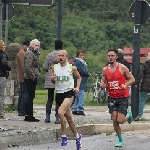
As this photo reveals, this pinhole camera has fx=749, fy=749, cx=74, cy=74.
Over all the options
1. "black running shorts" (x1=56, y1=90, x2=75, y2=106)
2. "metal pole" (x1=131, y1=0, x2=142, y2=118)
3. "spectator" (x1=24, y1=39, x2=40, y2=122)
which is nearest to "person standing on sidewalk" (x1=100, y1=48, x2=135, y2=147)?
"black running shorts" (x1=56, y1=90, x2=75, y2=106)

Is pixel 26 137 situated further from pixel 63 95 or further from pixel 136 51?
pixel 136 51

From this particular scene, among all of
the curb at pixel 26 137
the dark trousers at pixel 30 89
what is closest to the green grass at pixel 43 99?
the dark trousers at pixel 30 89

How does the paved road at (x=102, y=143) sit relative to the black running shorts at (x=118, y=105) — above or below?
below

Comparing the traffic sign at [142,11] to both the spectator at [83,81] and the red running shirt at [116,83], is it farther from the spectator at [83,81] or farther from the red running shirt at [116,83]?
the red running shirt at [116,83]

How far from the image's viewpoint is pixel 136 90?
17.8 meters

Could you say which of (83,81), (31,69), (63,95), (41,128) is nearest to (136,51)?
(83,81)

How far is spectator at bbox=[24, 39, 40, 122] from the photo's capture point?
15.6m

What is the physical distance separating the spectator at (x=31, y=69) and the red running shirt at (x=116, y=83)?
2.79m

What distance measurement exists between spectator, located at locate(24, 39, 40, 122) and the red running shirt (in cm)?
279

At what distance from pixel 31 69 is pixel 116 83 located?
3.03 metres

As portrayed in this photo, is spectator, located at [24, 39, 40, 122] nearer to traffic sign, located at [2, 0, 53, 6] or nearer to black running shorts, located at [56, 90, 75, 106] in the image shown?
traffic sign, located at [2, 0, 53, 6]

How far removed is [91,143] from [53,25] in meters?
21.9

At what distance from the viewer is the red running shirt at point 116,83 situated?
13164 millimetres

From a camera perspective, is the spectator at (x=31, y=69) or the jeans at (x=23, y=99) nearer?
the spectator at (x=31, y=69)
